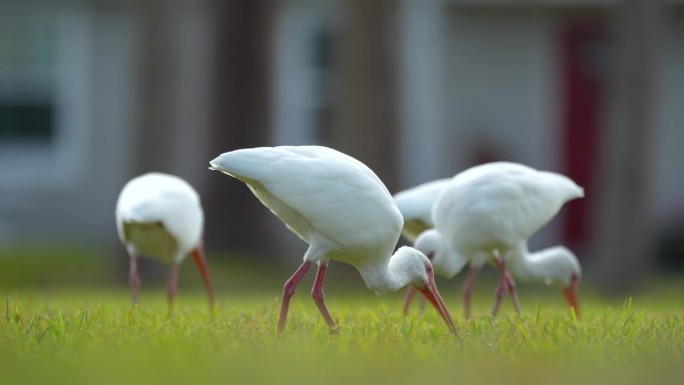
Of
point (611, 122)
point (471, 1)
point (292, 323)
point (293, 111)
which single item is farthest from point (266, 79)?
point (292, 323)

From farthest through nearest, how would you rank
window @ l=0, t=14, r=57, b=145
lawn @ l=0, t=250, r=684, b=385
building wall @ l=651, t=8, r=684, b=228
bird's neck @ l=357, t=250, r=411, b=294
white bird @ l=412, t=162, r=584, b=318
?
1. building wall @ l=651, t=8, r=684, b=228
2. window @ l=0, t=14, r=57, b=145
3. white bird @ l=412, t=162, r=584, b=318
4. bird's neck @ l=357, t=250, r=411, b=294
5. lawn @ l=0, t=250, r=684, b=385

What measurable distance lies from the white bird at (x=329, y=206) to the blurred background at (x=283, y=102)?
11.7m

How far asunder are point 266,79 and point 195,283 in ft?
12.9

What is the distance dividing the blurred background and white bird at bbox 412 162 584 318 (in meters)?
9.99

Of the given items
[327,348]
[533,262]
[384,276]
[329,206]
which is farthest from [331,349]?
Answer: [533,262]

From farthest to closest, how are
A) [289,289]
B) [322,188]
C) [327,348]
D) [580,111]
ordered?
[580,111] → [289,289] → [322,188] → [327,348]

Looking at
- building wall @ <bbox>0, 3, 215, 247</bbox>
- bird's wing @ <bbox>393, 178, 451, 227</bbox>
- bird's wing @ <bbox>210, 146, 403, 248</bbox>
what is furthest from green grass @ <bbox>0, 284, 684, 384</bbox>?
building wall @ <bbox>0, 3, 215, 247</bbox>

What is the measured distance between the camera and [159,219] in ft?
29.5

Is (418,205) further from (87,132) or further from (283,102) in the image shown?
(87,132)

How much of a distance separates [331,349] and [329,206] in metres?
1.15

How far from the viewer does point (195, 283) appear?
16.7m

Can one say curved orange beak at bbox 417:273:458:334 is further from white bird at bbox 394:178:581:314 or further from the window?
the window

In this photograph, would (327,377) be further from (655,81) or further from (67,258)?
(67,258)

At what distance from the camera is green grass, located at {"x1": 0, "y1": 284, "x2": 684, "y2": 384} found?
16.5 ft
